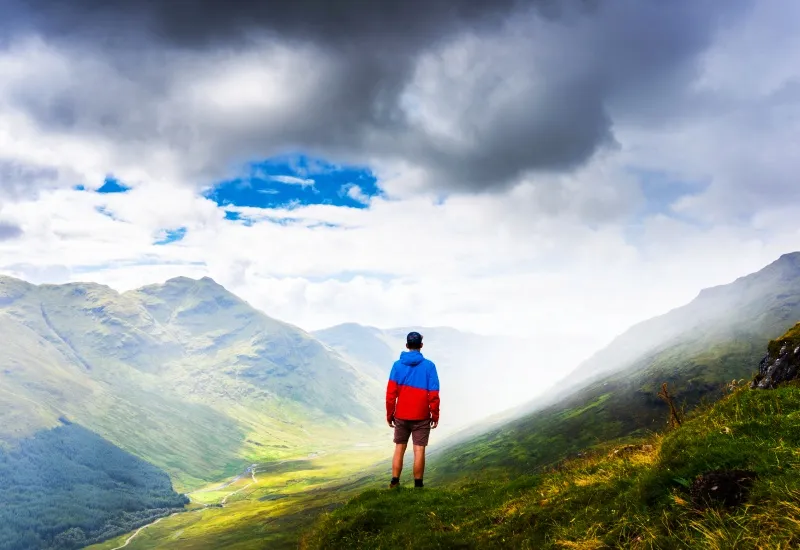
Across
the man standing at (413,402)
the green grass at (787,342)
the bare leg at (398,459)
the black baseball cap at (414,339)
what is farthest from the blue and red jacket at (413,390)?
the green grass at (787,342)

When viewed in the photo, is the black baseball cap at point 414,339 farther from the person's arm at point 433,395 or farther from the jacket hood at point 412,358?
the person's arm at point 433,395

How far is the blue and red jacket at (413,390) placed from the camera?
19.1 m

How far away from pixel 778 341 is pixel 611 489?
71.7ft

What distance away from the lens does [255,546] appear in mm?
188625

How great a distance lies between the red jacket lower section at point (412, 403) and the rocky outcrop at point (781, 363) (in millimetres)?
14619

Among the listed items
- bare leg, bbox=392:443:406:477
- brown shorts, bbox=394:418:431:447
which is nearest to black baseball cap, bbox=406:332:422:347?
brown shorts, bbox=394:418:431:447

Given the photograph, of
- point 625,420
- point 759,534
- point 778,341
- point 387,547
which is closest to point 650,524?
point 759,534

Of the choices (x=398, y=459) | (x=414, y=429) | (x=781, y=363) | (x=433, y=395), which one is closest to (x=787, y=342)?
(x=781, y=363)

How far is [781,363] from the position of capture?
2352 cm

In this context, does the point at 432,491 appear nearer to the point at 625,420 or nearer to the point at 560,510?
the point at 560,510

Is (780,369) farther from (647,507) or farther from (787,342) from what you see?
(647,507)

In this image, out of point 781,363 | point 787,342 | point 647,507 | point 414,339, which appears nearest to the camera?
point 647,507

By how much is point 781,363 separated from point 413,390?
18389 mm

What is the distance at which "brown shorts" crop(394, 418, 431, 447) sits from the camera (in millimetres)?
19062
